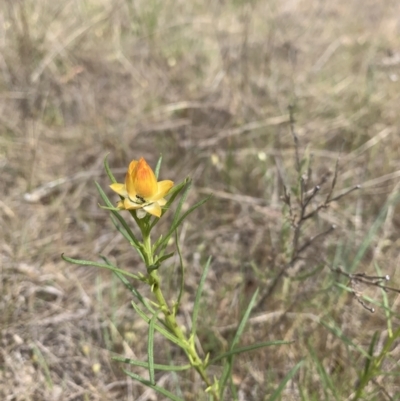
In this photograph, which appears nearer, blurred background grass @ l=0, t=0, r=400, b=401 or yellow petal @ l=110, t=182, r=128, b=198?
yellow petal @ l=110, t=182, r=128, b=198

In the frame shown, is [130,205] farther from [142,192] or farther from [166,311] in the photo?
[166,311]

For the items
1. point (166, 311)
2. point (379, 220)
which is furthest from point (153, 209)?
point (379, 220)

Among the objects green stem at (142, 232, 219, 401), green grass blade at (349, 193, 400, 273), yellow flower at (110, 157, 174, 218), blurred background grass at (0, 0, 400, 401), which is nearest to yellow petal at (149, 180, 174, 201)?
yellow flower at (110, 157, 174, 218)

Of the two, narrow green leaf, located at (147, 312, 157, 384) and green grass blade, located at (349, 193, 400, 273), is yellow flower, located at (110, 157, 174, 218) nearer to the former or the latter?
narrow green leaf, located at (147, 312, 157, 384)

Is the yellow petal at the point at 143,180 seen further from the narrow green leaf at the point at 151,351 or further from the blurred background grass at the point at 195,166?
the blurred background grass at the point at 195,166

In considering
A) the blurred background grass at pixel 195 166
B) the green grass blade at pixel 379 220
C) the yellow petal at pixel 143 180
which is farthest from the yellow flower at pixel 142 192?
the green grass blade at pixel 379 220

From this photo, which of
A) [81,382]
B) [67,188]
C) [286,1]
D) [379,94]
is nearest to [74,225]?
[67,188]

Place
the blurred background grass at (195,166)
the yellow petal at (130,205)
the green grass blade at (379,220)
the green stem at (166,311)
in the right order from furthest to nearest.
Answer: the green grass blade at (379,220), the blurred background grass at (195,166), the green stem at (166,311), the yellow petal at (130,205)
